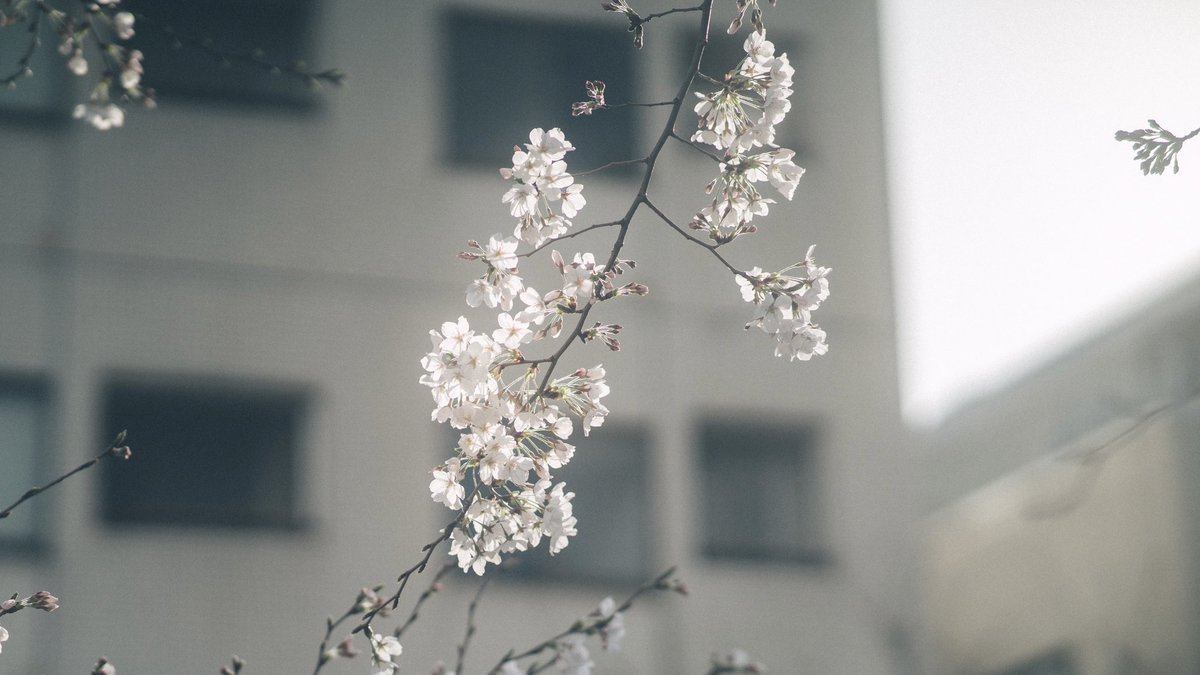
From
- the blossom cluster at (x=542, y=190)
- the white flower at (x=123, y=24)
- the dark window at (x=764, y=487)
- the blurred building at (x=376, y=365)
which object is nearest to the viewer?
the white flower at (x=123, y=24)

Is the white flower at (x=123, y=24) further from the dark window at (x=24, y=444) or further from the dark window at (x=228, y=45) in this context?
the dark window at (x=228, y=45)

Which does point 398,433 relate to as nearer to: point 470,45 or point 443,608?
point 443,608

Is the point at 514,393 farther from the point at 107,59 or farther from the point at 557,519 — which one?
the point at 107,59

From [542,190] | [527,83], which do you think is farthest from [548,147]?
[527,83]

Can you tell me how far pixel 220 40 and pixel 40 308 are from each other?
163 cm

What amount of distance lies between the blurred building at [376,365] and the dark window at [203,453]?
14mm

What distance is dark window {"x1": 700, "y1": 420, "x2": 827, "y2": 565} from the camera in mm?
8336

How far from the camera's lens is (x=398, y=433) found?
7684mm

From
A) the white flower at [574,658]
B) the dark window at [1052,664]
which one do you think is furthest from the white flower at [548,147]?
the dark window at [1052,664]

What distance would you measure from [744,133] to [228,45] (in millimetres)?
5976

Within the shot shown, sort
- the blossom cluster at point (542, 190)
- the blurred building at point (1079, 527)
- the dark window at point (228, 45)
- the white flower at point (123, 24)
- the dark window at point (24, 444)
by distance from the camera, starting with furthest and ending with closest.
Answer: the blurred building at point (1079, 527)
the dark window at point (228, 45)
the dark window at point (24, 444)
the blossom cluster at point (542, 190)
the white flower at point (123, 24)

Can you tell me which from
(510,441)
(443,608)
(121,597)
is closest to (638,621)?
(443,608)

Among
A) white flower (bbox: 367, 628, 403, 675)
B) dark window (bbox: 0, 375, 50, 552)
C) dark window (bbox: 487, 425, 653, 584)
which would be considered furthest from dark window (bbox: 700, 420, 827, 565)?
→ white flower (bbox: 367, 628, 403, 675)

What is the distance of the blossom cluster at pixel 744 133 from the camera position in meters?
2.27
